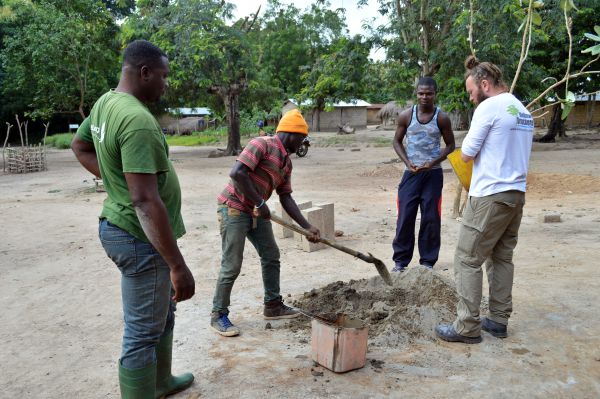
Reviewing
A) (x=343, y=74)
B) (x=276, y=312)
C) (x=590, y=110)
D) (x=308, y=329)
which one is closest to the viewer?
(x=308, y=329)

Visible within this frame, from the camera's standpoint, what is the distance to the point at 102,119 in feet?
7.27

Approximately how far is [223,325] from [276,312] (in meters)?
0.46

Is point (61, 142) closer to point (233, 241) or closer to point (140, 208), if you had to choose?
point (233, 241)

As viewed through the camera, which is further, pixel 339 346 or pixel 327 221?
pixel 327 221

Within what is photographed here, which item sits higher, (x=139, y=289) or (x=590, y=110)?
(x=590, y=110)

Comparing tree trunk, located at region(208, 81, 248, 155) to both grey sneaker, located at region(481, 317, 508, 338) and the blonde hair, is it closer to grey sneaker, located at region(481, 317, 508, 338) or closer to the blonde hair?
the blonde hair

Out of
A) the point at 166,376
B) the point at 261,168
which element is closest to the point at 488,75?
the point at 261,168

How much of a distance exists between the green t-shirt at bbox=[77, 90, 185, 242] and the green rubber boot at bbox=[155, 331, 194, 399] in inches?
28.7

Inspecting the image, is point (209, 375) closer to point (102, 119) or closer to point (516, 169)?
point (102, 119)

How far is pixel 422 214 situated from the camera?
191 inches

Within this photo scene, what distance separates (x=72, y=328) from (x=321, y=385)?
216cm

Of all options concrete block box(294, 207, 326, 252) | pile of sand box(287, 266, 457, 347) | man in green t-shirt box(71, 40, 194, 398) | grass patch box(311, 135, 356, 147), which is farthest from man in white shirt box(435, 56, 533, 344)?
grass patch box(311, 135, 356, 147)

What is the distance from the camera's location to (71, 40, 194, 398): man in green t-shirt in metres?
2.10

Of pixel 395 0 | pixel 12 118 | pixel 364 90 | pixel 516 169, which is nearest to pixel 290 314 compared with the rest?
pixel 516 169
